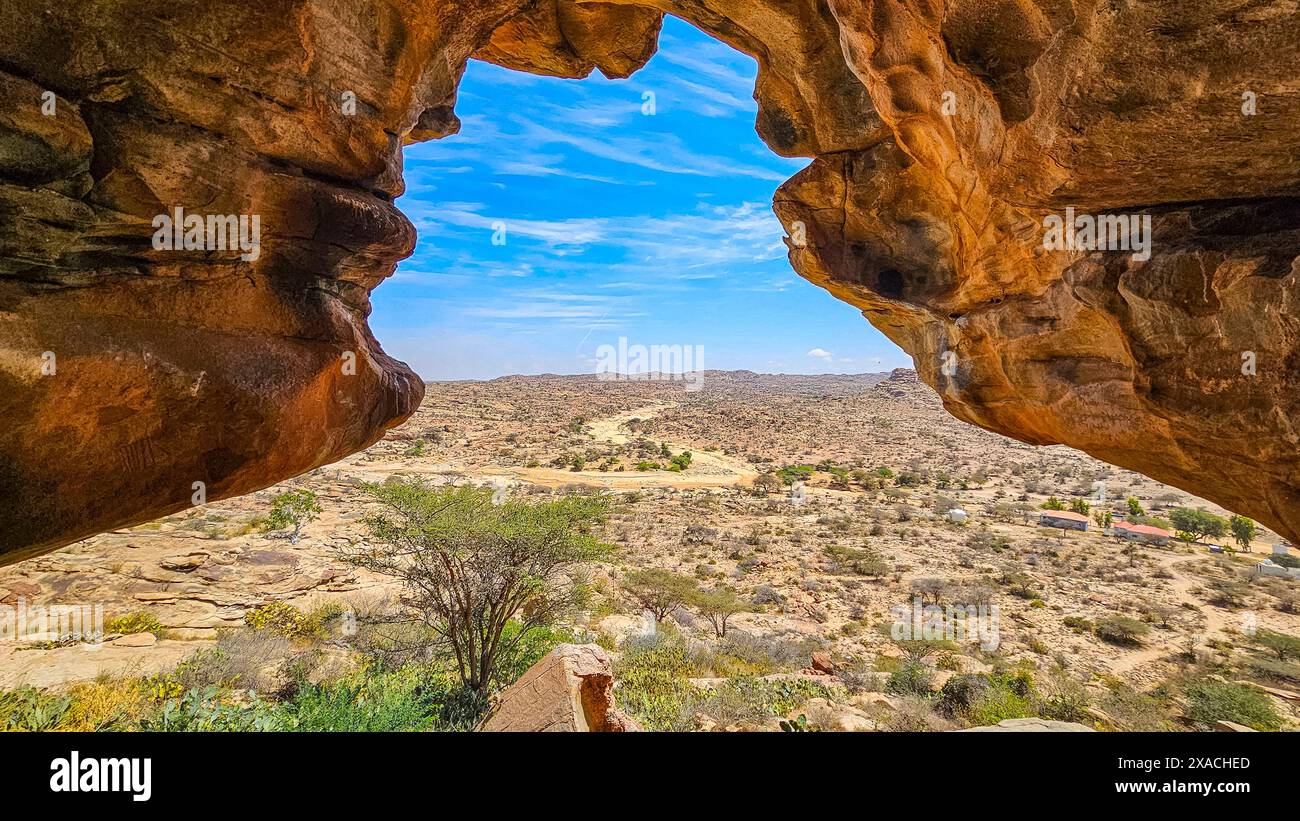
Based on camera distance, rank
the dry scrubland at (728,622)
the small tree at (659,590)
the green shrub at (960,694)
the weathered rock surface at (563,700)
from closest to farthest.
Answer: the weathered rock surface at (563,700)
the dry scrubland at (728,622)
the green shrub at (960,694)
the small tree at (659,590)

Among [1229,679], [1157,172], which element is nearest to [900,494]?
[1229,679]

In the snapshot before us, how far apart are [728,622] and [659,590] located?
2719 mm

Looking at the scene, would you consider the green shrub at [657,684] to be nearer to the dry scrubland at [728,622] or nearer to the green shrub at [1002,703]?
the dry scrubland at [728,622]

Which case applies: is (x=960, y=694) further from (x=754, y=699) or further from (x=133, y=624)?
(x=133, y=624)

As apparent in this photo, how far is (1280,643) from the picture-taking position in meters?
16.6

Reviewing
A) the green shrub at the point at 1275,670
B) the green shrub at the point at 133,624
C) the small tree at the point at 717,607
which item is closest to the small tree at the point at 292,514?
the green shrub at the point at 133,624

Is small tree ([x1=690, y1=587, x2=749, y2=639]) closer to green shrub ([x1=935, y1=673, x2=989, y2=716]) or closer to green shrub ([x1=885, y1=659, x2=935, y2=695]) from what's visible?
green shrub ([x1=885, y1=659, x2=935, y2=695])

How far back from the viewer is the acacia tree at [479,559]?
42.1 feet

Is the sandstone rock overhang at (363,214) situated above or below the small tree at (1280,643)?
above

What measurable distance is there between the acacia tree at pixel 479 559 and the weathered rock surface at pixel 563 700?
4927 mm

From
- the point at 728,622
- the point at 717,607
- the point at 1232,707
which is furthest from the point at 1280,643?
the point at 717,607

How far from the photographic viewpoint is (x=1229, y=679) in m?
14.7

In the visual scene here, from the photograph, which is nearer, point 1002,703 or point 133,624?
point 1002,703
